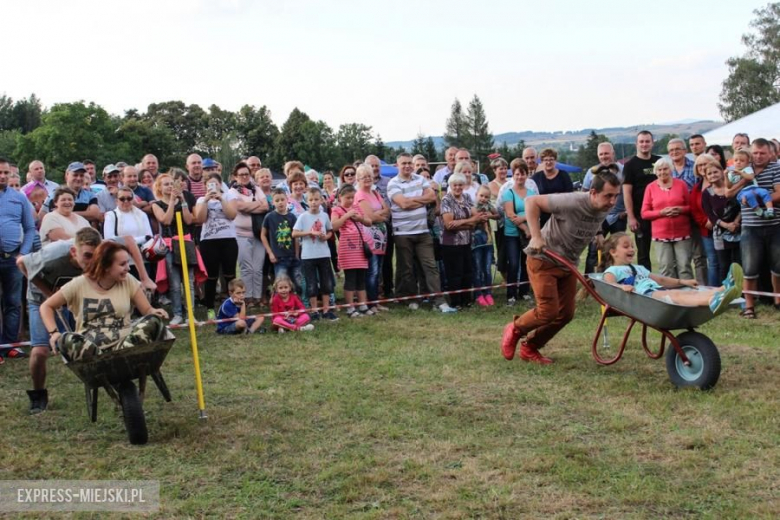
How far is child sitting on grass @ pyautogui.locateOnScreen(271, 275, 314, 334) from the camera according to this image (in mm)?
9297

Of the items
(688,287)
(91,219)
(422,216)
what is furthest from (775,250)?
(91,219)

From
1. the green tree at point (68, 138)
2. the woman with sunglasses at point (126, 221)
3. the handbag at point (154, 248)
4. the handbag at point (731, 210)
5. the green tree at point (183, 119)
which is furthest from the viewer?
the green tree at point (183, 119)

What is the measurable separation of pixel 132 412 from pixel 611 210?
689 cm

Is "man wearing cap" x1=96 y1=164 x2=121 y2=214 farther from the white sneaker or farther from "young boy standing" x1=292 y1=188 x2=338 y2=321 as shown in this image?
the white sneaker

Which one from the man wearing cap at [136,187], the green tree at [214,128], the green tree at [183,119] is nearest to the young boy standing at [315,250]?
the man wearing cap at [136,187]

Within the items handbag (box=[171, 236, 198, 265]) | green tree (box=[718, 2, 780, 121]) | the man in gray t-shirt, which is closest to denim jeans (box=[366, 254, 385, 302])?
handbag (box=[171, 236, 198, 265])

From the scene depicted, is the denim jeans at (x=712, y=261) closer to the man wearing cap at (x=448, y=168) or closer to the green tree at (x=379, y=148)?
the man wearing cap at (x=448, y=168)

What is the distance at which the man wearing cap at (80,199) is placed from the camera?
9.48 meters

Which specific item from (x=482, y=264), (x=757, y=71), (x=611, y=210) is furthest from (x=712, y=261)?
(x=757, y=71)

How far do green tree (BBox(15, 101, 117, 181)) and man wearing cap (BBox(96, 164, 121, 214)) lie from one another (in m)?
59.0

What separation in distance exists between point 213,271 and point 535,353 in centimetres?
463

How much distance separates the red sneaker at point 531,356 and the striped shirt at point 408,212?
347cm

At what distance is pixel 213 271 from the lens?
10.1 meters

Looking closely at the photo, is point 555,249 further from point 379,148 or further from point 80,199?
point 379,148
